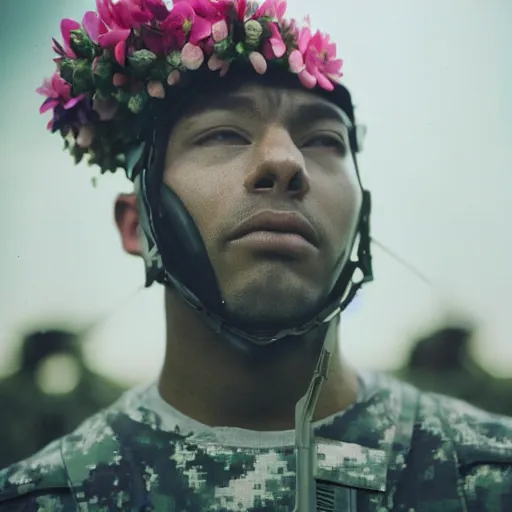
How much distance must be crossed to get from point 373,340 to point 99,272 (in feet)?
3.40

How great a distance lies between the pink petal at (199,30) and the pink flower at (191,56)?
0.02 m

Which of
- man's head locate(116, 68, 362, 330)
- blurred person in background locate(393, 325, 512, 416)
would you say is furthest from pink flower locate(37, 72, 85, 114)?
blurred person in background locate(393, 325, 512, 416)

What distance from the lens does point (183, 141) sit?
295 centimetres

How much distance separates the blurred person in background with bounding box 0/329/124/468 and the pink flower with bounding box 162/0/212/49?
1.13 meters

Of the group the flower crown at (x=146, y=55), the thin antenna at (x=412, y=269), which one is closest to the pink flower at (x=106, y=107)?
the flower crown at (x=146, y=55)

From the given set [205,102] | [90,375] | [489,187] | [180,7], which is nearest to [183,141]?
[205,102]

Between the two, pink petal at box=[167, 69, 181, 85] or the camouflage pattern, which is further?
pink petal at box=[167, 69, 181, 85]

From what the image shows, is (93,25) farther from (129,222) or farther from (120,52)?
(129,222)

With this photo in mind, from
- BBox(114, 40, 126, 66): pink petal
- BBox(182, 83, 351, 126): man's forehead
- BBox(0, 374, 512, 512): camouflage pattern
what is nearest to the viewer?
BBox(0, 374, 512, 512): camouflage pattern

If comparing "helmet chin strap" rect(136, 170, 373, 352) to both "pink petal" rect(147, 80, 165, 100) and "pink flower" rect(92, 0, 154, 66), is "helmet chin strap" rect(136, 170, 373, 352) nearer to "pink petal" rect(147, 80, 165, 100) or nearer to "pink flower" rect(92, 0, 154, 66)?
"pink petal" rect(147, 80, 165, 100)

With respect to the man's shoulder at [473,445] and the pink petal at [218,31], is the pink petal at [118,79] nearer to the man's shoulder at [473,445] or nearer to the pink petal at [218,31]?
the pink petal at [218,31]

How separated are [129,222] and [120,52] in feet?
2.00

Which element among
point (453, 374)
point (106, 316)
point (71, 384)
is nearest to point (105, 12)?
point (106, 316)

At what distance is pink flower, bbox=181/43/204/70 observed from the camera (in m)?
2.86
